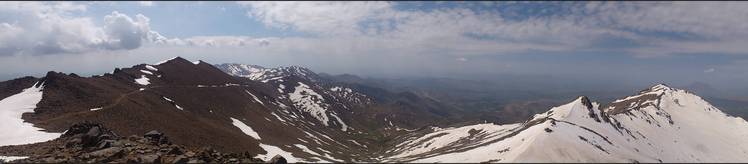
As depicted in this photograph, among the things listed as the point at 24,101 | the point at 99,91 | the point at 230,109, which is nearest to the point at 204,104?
the point at 230,109

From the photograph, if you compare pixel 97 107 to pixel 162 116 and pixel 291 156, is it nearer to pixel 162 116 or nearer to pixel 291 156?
pixel 162 116

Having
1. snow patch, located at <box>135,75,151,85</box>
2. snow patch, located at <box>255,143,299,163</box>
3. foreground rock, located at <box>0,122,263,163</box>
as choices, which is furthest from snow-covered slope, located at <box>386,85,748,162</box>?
snow patch, located at <box>135,75,151,85</box>

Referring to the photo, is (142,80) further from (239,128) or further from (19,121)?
(19,121)

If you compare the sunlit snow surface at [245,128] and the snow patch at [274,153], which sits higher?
the sunlit snow surface at [245,128]

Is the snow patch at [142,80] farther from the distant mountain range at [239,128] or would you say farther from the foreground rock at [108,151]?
the foreground rock at [108,151]

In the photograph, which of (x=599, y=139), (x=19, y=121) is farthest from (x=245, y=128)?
(x=599, y=139)

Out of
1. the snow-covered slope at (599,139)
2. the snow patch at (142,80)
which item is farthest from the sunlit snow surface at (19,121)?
the snow-covered slope at (599,139)
